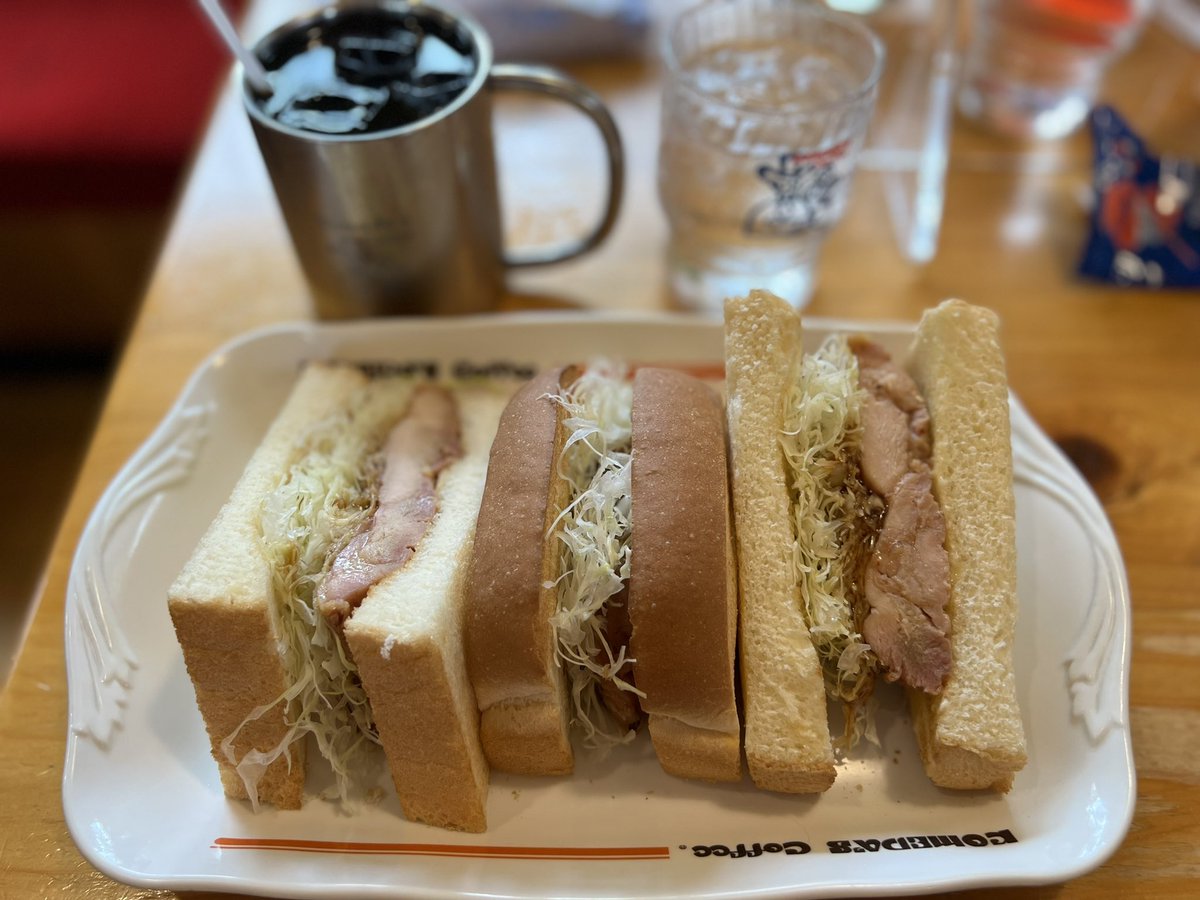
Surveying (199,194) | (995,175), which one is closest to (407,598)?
(199,194)

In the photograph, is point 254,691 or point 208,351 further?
point 208,351

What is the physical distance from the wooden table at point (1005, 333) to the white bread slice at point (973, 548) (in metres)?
0.25

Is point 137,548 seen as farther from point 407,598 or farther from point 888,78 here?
point 888,78

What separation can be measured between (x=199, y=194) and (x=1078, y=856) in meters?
2.52

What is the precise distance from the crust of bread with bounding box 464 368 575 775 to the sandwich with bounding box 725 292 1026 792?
30 centimetres

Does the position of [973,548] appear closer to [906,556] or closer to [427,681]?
[906,556]

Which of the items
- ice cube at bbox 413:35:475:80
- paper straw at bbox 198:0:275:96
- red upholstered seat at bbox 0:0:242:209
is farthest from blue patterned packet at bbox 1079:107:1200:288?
red upholstered seat at bbox 0:0:242:209

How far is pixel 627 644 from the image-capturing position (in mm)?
1450

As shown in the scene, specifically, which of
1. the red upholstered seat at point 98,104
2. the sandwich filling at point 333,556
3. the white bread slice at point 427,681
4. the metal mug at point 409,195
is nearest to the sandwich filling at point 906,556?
the white bread slice at point 427,681

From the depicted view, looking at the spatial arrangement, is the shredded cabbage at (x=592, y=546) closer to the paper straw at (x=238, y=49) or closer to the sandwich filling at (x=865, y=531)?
the sandwich filling at (x=865, y=531)

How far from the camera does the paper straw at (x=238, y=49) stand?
64.2 inches

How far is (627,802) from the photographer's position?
148 cm

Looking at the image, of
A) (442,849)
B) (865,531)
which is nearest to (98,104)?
(442,849)

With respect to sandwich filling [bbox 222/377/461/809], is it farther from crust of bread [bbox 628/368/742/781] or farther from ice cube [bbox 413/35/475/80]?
ice cube [bbox 413/35/475/80]
